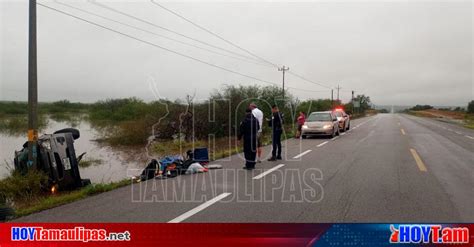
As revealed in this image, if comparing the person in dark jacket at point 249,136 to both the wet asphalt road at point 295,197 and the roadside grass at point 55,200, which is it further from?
the roadside grass at point 55,200

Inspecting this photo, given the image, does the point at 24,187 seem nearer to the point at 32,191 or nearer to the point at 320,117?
the point at 32,191

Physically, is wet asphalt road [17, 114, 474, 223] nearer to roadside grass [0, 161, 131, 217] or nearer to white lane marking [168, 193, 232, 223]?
white lane marking [168, 193, 232, 223]

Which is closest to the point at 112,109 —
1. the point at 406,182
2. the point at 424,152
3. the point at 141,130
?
the point at 141,130

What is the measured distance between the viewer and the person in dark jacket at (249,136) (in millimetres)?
10289

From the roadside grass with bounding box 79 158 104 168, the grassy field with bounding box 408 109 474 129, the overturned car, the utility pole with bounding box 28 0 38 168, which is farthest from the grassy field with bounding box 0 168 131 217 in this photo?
the grassy field with bounding box 408 109 474 129

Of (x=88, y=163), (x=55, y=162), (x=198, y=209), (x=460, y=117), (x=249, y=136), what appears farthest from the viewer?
(x=460, y=117)

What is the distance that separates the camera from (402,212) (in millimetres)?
5688

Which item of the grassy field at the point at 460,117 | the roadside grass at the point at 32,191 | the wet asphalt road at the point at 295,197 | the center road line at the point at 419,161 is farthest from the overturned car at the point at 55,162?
the grassy field at the point at 460,117

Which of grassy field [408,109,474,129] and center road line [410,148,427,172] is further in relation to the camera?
grassy field [408,109,474,129]

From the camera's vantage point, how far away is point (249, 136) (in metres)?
10.4

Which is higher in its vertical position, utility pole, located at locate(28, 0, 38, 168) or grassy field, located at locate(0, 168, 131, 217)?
utility pole, located at locate(28, 0, 38, 168)

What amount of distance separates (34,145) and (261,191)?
5239 millimetres

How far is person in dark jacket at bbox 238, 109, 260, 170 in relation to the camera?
10.3 m

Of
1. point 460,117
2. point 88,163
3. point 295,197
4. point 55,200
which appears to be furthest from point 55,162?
point 460,117
